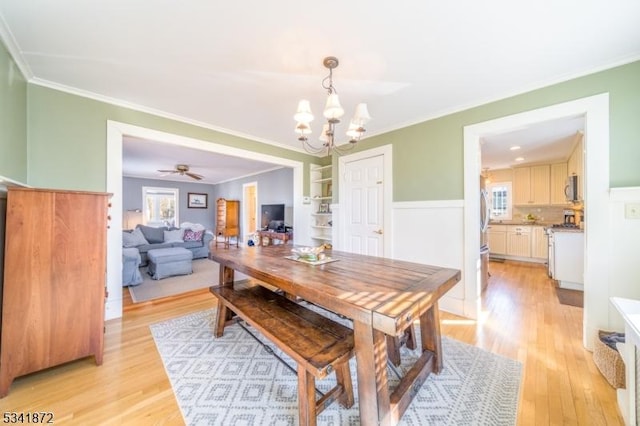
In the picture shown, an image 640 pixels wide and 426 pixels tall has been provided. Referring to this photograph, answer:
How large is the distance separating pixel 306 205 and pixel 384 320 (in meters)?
3.66

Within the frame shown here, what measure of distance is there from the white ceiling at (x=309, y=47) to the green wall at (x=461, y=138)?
118 millimetres

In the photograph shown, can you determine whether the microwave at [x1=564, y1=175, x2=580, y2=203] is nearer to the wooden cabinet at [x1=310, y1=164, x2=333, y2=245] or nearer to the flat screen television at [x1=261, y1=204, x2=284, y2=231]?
the wooden cabinet at [x1=310, y1=164, x2=333, y2=245]

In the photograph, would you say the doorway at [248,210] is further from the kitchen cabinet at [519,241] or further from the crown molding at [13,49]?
the kitchen cabinet at [519,241]

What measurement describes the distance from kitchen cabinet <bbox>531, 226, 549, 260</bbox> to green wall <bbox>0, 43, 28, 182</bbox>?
7.69 meters

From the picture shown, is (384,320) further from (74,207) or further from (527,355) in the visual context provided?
(74,207)

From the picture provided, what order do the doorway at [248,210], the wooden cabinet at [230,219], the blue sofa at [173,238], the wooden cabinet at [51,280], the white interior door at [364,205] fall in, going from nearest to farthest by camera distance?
the wooden cabinet at [51,280] < the white interior door at [364,205] < the blue sofa at [173,238] < the doorway at [248,210] < the wooden cabinet at [230,219]

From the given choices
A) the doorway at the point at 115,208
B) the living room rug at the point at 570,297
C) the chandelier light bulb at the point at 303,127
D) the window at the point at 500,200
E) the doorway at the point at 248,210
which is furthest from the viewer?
the doorway at the point at 248,210

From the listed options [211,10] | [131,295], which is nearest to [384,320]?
[211,10]

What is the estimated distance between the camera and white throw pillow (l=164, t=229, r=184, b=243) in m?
5.22

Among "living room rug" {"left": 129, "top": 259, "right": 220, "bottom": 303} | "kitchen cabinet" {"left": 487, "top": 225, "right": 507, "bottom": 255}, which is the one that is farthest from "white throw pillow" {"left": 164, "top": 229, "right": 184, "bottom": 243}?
"kitchen cabinet" {"left": 487, "top": 225, "right": 507, "bottom": 255}

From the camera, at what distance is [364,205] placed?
3736 millimetres

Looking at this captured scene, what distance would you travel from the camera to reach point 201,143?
10.4ft

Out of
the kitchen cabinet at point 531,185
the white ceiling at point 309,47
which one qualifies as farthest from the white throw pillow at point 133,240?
the kitchen cabinet at point 531,185

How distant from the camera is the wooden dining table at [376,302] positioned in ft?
3.58
